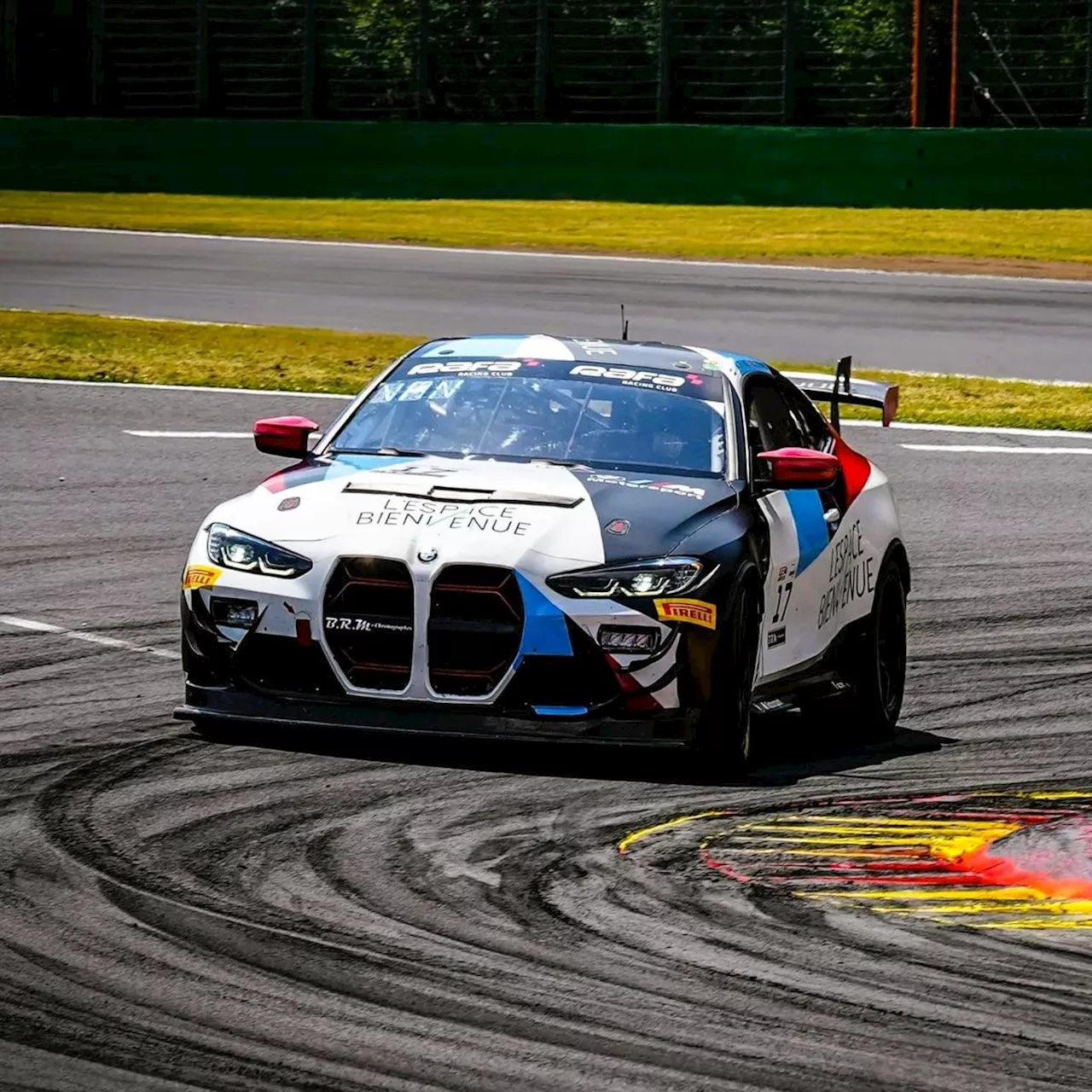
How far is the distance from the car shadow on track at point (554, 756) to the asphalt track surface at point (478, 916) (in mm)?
21

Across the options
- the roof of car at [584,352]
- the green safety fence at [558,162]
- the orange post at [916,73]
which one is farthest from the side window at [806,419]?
the orange post at [916,73]

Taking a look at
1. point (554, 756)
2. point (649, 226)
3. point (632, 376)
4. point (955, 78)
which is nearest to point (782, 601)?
point (554, 756)

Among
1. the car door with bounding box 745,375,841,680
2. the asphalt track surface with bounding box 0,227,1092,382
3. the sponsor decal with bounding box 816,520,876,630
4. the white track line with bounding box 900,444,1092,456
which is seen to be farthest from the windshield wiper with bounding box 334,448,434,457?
the asphalt track surface with bounding box 0,227,1092,382

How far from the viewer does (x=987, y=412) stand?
17656 mm

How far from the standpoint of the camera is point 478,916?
6004mm

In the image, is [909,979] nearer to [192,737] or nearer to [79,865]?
[79,865]

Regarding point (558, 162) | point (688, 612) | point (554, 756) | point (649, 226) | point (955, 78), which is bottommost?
point (554, 756)

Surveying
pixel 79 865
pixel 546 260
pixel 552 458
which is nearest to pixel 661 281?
pixel 546 260

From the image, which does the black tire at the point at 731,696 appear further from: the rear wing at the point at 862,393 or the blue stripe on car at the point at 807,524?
the rear wing at the point at 862,393

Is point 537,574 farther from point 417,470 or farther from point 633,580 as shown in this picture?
point 417,470

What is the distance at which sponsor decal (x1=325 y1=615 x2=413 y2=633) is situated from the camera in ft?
25.2

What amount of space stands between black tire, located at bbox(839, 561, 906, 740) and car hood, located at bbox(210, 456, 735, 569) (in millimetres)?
979

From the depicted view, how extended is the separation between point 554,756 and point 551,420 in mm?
1390

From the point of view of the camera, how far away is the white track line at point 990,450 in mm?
15961
